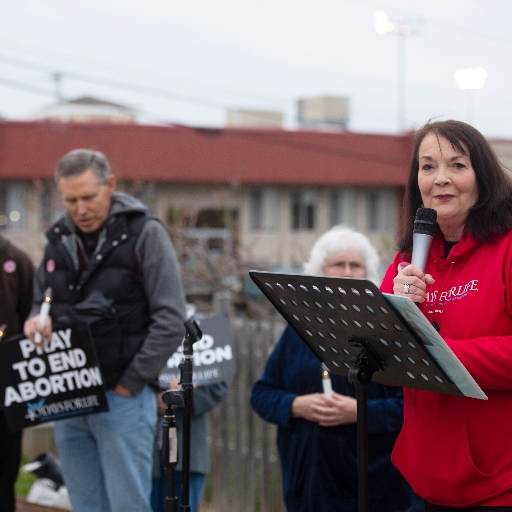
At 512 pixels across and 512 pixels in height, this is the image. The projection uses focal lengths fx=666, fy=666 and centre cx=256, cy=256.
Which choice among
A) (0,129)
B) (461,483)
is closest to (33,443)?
(461,483)

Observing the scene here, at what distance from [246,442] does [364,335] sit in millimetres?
3228

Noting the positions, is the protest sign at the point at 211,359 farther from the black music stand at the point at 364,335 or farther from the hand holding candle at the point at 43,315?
the black music stand at the point at 364,335

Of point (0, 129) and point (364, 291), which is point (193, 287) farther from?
point (0, 129)

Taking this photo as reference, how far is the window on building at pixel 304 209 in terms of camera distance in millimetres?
28531

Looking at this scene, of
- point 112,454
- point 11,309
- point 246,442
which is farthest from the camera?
point 246,442

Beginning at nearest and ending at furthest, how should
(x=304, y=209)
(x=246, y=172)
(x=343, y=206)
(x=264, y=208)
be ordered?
(x=246, y=172), (x=264, y=208), (x=304, y=209), (x=343, y=206)

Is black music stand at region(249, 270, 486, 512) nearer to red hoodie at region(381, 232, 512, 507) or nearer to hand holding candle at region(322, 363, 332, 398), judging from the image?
red hoodie at region(381, 232, 512, 507)

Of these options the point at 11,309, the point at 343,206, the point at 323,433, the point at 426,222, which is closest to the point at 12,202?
the point at 343,206

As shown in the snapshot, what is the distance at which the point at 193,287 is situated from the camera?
8.97 meters

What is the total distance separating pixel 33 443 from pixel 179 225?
3974mm

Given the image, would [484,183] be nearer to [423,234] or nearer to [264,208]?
[423,234]

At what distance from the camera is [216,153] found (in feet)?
83.2

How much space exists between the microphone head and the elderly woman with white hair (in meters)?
1.24

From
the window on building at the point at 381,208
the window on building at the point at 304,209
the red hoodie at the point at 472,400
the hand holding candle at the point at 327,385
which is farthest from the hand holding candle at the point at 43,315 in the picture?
the window on building at the point at 381,208
